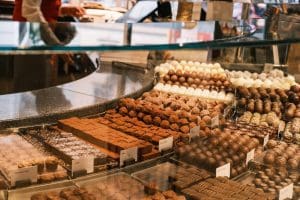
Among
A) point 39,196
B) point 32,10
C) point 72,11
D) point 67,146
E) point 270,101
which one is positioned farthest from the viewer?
point 72,11

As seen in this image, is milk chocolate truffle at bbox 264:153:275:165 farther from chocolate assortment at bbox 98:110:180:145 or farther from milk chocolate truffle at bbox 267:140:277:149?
chocolate assortment at bbox 98:110:180:145

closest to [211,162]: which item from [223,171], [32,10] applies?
[223,171]

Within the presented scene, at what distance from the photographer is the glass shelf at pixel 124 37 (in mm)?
1154

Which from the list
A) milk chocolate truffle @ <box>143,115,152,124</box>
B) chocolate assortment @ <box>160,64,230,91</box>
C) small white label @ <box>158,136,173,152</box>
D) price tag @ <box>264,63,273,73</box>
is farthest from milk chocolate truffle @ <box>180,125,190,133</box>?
price tag @ <box>264,63,273,73</box>

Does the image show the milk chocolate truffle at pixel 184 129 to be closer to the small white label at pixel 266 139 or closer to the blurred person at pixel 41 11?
the small white label at pixel 266 139

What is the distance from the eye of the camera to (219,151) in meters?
2.58

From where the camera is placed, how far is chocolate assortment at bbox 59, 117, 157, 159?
231 cm

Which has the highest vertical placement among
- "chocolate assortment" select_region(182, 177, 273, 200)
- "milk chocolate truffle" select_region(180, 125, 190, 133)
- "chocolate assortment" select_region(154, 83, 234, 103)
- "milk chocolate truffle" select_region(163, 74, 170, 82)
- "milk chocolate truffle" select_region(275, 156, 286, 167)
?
"milk chocolate truffle" select_region(163, 74, 170, 82)

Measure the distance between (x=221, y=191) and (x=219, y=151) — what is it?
1.38ft

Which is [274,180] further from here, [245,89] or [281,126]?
[245,89]

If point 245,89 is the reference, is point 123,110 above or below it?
below

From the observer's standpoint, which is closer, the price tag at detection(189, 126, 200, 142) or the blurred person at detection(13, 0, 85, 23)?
the price tag at detection(189, 126, 200, 142)

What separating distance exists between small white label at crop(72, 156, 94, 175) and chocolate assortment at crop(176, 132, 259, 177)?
578 millimetres

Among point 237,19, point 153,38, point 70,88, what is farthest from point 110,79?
point 153,38
